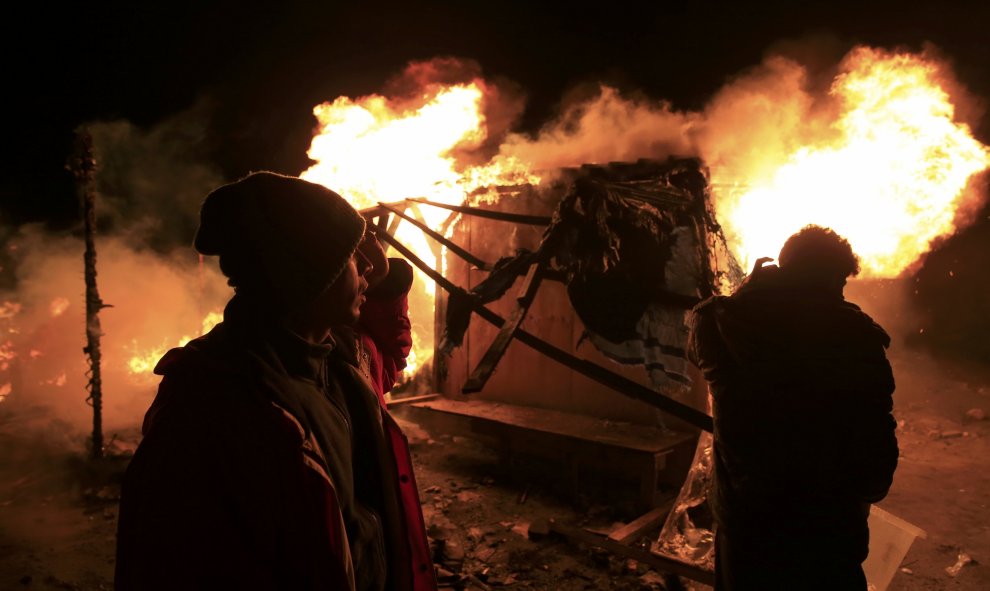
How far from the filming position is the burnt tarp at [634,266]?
4.48 metres

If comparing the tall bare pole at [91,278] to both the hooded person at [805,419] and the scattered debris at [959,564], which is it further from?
the scattered debris at [959,564]

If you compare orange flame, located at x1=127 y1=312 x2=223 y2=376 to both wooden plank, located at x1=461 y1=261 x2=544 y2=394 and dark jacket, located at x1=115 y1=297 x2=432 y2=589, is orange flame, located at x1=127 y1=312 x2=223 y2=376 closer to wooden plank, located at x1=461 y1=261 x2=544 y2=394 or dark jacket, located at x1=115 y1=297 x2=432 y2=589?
wooden plank, located at x1=461 y1=261 x2=544 y2=394

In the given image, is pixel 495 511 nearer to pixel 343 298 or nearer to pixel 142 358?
pixel 343 298

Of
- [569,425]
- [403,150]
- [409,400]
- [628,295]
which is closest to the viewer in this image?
[628,295]

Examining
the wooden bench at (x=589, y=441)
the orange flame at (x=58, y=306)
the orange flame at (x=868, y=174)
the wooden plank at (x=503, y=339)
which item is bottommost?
the wooden bench at (x=589, y=441)

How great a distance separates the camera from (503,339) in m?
4.13

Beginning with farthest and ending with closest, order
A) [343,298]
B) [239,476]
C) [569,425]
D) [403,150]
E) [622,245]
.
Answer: [403,150]
[569,425]
[622,245]
[343,298]
[239,476]

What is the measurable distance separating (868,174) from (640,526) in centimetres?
513

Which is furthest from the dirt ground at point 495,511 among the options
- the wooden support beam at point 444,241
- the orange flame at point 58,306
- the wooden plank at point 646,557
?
the orange flame at point 58,306

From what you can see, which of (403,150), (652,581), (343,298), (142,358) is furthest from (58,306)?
(343,298)

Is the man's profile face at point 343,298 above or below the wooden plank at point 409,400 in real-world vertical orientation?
above

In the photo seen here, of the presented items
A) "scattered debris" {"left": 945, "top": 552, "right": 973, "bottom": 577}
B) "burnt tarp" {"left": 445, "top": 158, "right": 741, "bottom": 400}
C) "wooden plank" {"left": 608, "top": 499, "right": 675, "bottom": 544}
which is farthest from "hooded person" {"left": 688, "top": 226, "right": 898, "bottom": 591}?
"scattered debris" {"left": 945, "top": 552, "right": 973, "bottom": 577}

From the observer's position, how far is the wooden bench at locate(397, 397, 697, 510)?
6.09 m

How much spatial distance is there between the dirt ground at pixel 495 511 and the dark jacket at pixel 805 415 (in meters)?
2.52
